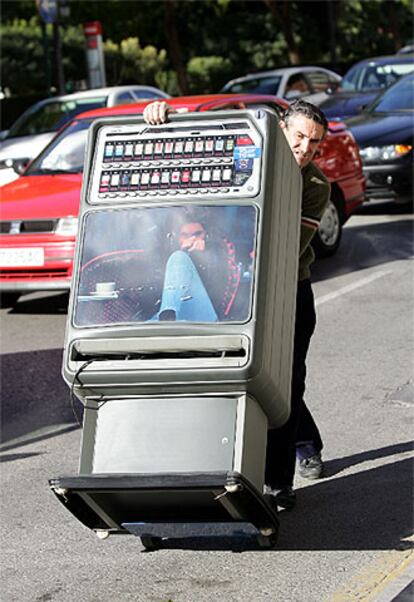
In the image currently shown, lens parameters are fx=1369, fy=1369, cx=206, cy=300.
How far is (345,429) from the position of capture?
7.21 metres

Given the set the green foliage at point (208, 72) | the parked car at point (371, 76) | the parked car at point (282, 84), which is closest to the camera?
the parked car at point (371, 76)

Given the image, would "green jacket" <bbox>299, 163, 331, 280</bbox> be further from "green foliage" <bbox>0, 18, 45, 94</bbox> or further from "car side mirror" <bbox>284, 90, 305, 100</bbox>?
"green foliage" <bbox>0, 18, 45, 94</bbox>

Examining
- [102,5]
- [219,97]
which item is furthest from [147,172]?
[102,5]

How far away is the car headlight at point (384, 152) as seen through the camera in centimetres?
1546

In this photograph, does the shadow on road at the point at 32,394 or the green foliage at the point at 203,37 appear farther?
the green foliage at the point at 203,37

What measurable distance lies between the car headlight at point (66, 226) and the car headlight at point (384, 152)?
18.0ft

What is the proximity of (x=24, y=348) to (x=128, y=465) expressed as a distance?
17.6 feet

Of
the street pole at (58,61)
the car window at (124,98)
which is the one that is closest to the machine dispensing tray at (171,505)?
the car window at (124,98)

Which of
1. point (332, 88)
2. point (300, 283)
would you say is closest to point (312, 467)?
point (300, 283)

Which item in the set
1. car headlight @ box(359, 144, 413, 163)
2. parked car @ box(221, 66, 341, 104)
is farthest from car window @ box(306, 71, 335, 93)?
car headlight @ box(359, 144, 413, 163)

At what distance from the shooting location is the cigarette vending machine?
4.79m

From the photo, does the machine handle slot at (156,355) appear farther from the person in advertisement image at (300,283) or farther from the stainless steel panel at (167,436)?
the person in advertisement image at (300,283)

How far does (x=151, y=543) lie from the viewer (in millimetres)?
5516

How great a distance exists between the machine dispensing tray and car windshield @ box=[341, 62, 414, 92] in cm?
1934
